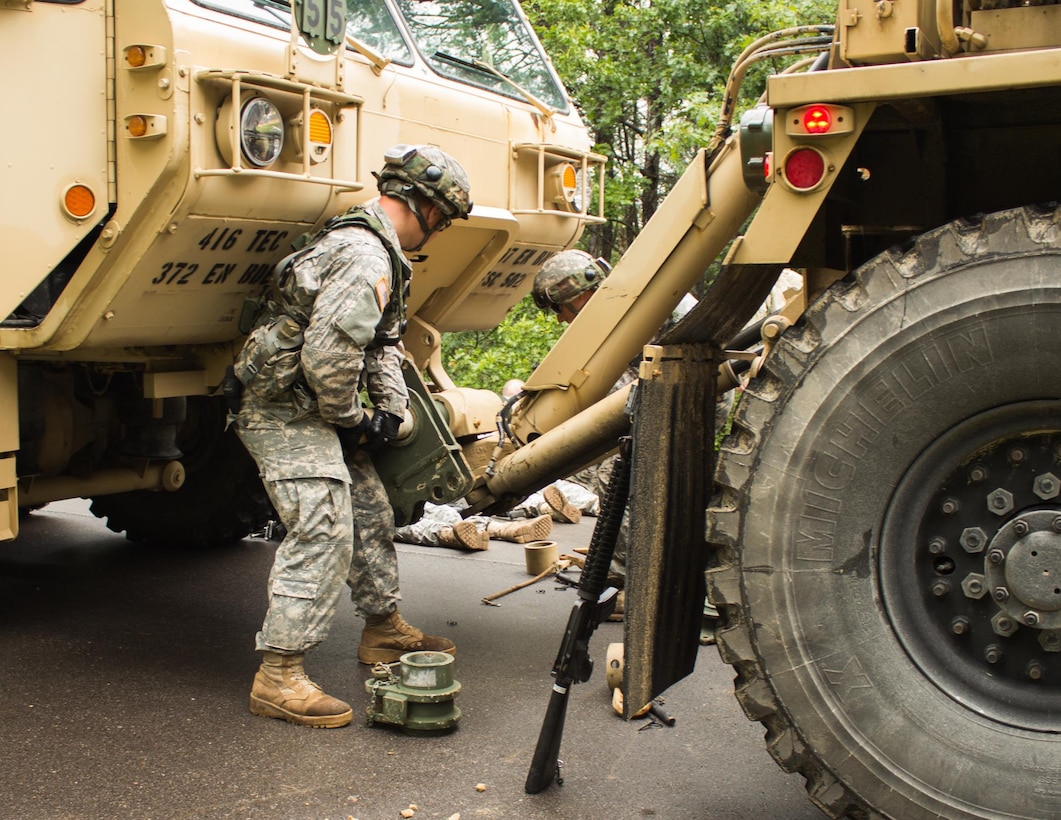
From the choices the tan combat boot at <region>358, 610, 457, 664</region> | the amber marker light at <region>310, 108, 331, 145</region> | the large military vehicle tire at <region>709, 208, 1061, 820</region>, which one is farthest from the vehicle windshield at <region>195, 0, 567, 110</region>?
the large military vehicle tire at <region>709, 208, 1061, 820</region>

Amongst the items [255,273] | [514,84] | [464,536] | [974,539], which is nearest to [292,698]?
[255,273]

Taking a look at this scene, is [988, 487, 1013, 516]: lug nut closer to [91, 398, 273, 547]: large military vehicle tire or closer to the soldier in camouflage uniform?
the soldier in camouflage uniform

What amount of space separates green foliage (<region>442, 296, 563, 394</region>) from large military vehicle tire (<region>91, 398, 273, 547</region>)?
144 inches

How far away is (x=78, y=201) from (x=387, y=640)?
1.91 meters

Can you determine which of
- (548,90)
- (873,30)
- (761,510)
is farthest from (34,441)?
(873,30)

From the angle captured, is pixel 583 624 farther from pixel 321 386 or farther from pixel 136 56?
pixel 136 56

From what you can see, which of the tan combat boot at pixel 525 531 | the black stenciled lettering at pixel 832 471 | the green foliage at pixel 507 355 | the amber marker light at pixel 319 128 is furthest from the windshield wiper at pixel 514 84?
the green foliage at pixel 507 355

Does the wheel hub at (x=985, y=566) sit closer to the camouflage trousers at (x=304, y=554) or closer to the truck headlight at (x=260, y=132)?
the camouflage trousers at (x=304, y=554)

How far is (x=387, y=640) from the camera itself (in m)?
4.73

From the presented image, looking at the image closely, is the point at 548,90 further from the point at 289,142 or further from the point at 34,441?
the point at 34,441

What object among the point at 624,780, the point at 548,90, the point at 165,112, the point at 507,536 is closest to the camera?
the point at 624,780

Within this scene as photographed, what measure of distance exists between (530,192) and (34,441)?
87.8 inches

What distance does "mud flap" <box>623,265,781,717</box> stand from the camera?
3107 millimetres

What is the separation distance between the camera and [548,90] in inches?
220
